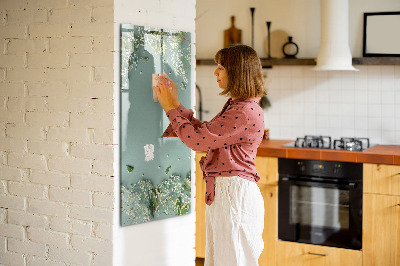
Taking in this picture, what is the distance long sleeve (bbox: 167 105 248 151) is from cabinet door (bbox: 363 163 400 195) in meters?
1.58

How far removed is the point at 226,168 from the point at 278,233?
5.78ft

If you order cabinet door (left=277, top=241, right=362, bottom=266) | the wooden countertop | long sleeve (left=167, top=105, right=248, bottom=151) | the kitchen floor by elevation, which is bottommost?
the kitchen floor

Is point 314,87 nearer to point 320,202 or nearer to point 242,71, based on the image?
point 320,202

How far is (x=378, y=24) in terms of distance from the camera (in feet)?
14.6

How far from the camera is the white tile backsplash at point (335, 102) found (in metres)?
4.49

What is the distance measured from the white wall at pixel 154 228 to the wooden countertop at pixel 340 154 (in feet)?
3.99

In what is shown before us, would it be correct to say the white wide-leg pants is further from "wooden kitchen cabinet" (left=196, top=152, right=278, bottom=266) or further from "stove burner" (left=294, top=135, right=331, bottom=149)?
"stove burner" (left=294, top=135, right=331, bottom=149)

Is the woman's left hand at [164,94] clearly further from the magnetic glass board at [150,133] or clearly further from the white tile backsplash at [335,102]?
the white tile backsplash at [335,102]

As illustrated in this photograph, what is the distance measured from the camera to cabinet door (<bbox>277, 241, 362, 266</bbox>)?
4027 mm

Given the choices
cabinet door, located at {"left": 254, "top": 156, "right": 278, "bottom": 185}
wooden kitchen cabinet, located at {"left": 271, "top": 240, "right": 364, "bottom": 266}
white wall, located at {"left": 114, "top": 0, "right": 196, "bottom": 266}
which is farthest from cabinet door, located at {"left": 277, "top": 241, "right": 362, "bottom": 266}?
white wall, located at {"left": 114, "top": 0, "right": 196, "bottom": 266}

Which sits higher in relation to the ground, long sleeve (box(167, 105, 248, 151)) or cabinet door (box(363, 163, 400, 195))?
long sleeve (box(167, 105, 248, 151))

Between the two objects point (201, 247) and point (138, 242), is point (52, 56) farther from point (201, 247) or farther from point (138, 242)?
point (201, 247)

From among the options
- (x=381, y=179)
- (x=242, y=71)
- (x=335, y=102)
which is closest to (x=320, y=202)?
(x=381, y=179)

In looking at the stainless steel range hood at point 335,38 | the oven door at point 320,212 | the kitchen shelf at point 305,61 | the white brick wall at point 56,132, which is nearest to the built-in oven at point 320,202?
the oven door at point 320,212
